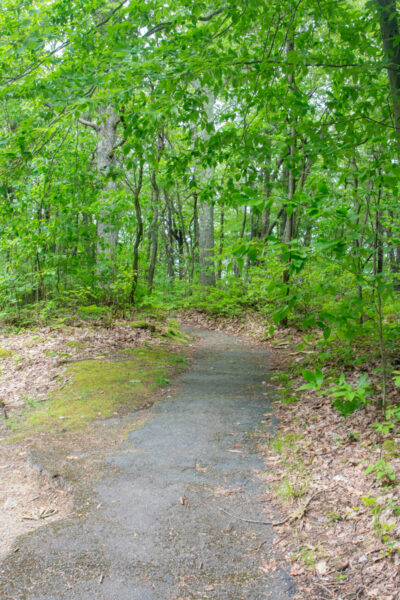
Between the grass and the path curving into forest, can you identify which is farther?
the grass

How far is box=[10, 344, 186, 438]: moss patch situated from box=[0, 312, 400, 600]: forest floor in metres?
0.03

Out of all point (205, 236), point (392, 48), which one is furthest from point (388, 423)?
point (205, 236)

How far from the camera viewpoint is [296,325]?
10289 millimetres

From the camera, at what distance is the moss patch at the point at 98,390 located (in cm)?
497

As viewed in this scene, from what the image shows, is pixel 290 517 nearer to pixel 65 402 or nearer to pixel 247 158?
pixel 65 402

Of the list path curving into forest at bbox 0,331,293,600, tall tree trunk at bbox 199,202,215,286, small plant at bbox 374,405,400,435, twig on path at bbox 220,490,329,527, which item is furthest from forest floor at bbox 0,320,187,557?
tall tree trunk at bbox 199,202,215,286

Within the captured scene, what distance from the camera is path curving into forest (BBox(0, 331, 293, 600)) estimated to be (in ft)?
7.84

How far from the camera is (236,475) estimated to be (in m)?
3.66

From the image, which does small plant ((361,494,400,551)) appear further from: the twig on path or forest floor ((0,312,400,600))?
the twig on path

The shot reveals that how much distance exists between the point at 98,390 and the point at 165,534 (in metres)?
3.24

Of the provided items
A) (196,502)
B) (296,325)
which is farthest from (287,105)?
(296,325)

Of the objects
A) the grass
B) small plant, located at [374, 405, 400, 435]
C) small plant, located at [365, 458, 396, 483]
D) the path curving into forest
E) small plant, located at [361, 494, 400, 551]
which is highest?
small plant, located at [374, 405, 400, 435]

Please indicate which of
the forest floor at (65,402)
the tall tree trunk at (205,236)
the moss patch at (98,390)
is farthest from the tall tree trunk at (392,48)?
the tall tree trunk at (205,236)

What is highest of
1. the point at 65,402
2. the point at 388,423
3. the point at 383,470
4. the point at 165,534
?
the point at 388,423
